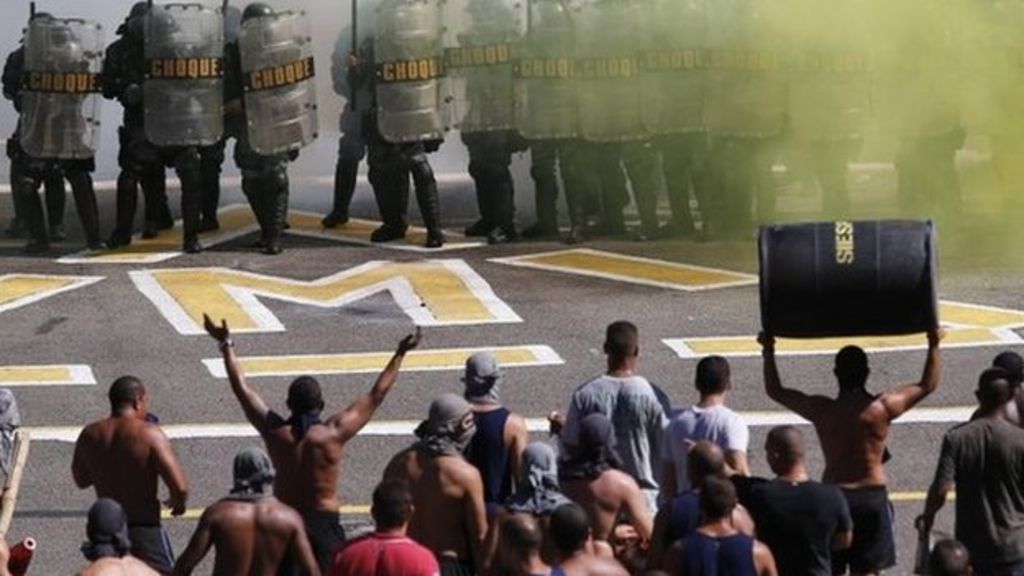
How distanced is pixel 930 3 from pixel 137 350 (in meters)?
7.47

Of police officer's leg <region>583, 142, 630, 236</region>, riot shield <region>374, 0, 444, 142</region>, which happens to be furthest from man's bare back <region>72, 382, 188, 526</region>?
police officer's leg <region>583, 142, 630, 236</region>

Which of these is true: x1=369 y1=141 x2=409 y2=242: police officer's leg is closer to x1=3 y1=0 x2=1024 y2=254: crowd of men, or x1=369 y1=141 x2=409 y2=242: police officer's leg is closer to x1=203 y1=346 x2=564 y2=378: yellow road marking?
x1=3 y1=0 x2=1024 y2=254: crowd of men

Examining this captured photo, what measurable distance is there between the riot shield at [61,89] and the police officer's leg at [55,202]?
30 centimetres

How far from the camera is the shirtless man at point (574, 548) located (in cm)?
1123

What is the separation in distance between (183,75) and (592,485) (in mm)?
10759

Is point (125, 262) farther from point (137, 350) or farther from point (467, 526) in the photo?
point (467, 526)

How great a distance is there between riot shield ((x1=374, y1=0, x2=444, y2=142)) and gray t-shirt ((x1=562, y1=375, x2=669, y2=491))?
9618mm

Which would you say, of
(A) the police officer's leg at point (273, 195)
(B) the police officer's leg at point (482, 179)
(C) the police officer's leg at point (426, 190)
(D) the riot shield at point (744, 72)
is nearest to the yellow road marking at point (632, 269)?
(C) the police officer's leg at point (426, 190)

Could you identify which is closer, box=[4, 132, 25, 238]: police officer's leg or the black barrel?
the black barrel

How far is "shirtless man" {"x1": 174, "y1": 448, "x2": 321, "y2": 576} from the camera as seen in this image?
12523 mm

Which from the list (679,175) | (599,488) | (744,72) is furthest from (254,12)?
(599,488)

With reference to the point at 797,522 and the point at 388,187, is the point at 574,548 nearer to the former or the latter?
the point at 797,522

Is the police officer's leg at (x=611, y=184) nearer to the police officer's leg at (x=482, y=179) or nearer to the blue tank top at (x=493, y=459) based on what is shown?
the police officer's leg at (x=482, y=179)

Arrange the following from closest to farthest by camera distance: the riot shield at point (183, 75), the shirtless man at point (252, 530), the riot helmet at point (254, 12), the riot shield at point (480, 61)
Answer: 1. the shirtless man at point (252, 530)
2. the riot shield at point (183, 75)
3. the riot helmet at point (254, 12)
4. the riot shield at point (480, 61)
